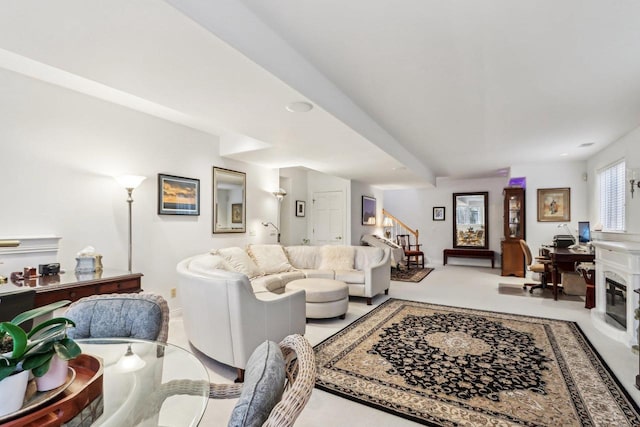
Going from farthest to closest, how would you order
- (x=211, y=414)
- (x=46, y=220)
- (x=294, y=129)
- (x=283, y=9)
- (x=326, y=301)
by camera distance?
1. (x=326, y=301)
2. (x=294, y=129)
3. (x=46, y=220)
4. (x=211, y=414)
5. (x=283, y=9)

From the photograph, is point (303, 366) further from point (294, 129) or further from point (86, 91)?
point (86, 91)

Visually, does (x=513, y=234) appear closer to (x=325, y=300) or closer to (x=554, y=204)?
(x=554, y=204)

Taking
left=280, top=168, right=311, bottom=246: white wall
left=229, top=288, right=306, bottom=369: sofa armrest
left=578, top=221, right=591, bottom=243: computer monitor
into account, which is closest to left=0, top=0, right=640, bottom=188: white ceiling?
left=229, top=288, right=306, bottom=369: sofa armrest

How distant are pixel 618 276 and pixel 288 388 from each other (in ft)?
12.9

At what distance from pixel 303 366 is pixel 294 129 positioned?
9.02 ft

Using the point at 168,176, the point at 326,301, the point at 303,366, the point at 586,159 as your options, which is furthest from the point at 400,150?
the point at 303,366

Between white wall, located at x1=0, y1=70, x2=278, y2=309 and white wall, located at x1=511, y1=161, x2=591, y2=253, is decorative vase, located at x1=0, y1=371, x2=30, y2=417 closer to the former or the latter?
white wall, located at x1=0, y1=70, x2=278, y2=309

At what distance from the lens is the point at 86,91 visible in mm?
3090

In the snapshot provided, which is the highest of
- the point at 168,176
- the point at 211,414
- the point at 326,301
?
the point at 168,176

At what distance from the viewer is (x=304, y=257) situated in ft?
17.5

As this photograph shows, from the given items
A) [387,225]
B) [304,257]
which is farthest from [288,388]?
[387,225]

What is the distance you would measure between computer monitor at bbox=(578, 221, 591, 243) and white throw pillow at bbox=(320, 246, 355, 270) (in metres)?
4.30

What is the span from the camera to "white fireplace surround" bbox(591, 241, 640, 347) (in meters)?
2.90

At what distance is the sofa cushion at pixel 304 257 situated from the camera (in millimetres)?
5281
